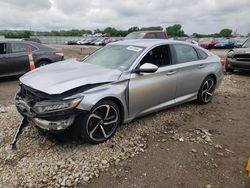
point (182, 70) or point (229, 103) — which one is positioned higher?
point (182, 70)

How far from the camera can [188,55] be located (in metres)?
5.11

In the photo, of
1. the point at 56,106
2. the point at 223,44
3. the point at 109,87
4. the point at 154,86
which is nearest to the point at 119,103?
the point at 109,87

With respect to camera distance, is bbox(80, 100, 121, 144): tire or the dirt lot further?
bbox(80, 100, 121, 144): tire

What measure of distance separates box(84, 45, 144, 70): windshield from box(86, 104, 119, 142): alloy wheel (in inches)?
30.9

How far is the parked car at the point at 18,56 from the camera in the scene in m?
7.87

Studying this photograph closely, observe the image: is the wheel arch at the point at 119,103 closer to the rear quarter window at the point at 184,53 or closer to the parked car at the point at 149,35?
the rear quarter window at the point at 184,53

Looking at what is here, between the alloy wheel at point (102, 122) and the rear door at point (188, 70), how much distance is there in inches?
67.1

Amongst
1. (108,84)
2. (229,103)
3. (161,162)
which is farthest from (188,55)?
(161,162)

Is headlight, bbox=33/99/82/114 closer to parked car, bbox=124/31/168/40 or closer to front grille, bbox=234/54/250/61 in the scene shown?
front grille, bbox=234/54/250/61

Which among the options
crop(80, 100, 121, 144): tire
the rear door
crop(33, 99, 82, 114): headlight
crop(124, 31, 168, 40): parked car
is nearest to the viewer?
crop(33, 99, 82, 114): headlight

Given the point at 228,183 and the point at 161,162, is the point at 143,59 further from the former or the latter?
the point at 228,183

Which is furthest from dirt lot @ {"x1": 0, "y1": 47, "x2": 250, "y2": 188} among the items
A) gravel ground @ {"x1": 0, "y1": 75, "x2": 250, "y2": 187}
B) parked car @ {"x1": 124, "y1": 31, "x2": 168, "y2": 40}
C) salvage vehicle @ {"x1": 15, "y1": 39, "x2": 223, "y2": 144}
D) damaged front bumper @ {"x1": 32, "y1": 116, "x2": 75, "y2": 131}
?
parked car @ {"x1": 124, "y1": 31, "x2": 168, "y2": 40}

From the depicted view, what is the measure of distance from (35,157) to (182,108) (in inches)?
133

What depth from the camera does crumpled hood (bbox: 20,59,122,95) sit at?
3.23 meters
